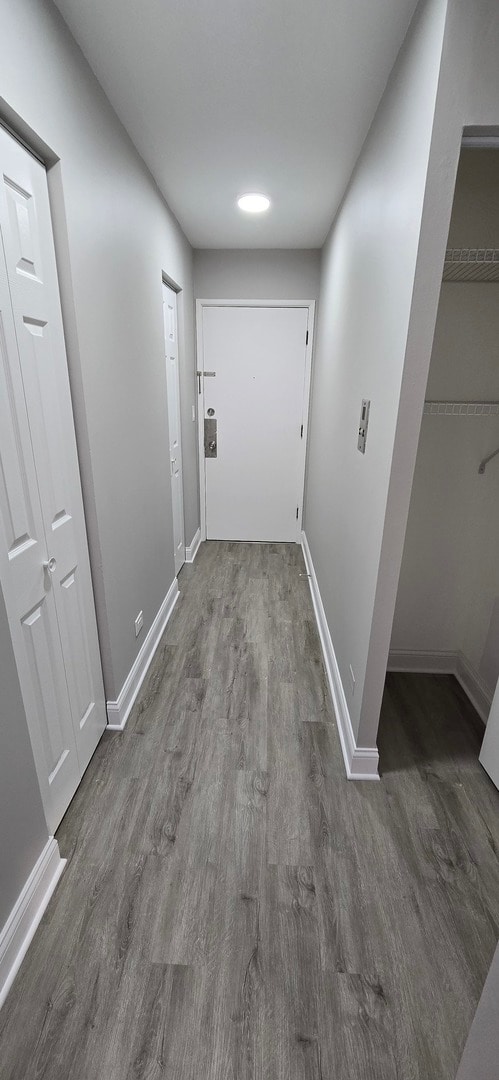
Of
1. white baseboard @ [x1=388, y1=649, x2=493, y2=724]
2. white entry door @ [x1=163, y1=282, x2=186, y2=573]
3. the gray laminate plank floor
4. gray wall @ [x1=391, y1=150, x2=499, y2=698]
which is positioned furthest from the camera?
white entry door @ [x1=163, y1=282, x2=186, y2=573]

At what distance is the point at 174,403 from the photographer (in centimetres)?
311

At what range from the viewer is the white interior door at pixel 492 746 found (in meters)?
1.68

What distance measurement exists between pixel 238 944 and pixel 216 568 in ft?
8.55

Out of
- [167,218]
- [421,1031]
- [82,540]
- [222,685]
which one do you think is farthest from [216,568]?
[421,1031]

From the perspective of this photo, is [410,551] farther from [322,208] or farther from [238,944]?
[322,208]

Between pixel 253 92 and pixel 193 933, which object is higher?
pixel 253 92

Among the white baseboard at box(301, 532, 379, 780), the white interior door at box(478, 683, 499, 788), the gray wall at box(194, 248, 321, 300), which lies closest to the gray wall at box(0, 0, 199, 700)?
the gray wall at box(194, 248, 321, 300)

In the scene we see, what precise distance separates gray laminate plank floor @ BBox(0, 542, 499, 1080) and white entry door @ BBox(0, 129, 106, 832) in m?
0.34

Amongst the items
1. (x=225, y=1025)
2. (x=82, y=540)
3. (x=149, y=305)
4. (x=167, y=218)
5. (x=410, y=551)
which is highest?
(x=167, y=218)

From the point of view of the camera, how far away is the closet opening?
1.74 m

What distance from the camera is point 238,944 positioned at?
47.7 inches

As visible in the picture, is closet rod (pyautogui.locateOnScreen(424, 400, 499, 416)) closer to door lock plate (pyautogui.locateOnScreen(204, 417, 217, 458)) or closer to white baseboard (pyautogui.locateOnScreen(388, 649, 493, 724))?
white baseboard (pyautogui.locateOnScreen(388, 649, 493, 724))

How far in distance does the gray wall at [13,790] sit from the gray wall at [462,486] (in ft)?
5.69

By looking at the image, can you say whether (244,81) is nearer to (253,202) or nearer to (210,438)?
(253,202)
